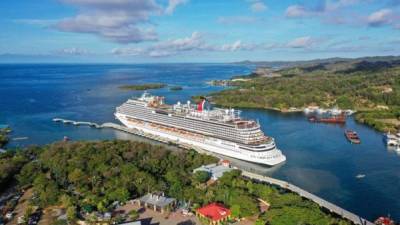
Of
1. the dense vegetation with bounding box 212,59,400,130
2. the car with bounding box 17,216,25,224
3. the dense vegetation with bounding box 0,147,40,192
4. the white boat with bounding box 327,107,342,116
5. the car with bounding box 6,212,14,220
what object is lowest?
the car with bounding box 6,212,14,220

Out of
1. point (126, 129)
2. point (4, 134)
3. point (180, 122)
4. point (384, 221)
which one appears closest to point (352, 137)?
point (180, 122)

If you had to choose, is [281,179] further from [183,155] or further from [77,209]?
[77,209]

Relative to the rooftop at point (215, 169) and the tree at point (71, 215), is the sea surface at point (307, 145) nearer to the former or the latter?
the rooftop at point (215, 169)

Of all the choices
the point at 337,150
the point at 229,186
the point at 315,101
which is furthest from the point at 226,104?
the point at 229,186

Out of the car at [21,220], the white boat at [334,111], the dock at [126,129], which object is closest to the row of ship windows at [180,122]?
the dock at [126,129]

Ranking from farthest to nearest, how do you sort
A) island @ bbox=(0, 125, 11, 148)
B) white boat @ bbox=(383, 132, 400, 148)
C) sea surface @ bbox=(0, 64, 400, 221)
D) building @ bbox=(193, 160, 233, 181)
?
island @ bbox=(0, 125, 11, 148) < white boat @ bbox=(383, 132, 400, 148) < building @ bbox=(193, 160, 233, 181) < sea surface @ bbox=(0, 64, 400, 221)

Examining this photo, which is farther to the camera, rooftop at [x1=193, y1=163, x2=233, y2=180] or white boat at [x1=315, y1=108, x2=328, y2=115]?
white boat at [x1=315, y1=108, x2=328, y2=115]

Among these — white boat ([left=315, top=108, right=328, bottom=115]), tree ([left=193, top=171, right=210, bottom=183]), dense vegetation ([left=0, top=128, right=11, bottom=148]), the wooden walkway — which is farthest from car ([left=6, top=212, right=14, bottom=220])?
white boat ([left=315, top=108, right=328, bottom=115])

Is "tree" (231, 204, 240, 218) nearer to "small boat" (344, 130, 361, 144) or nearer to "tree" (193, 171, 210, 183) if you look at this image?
"tree" (193, 171, 210, 183)
